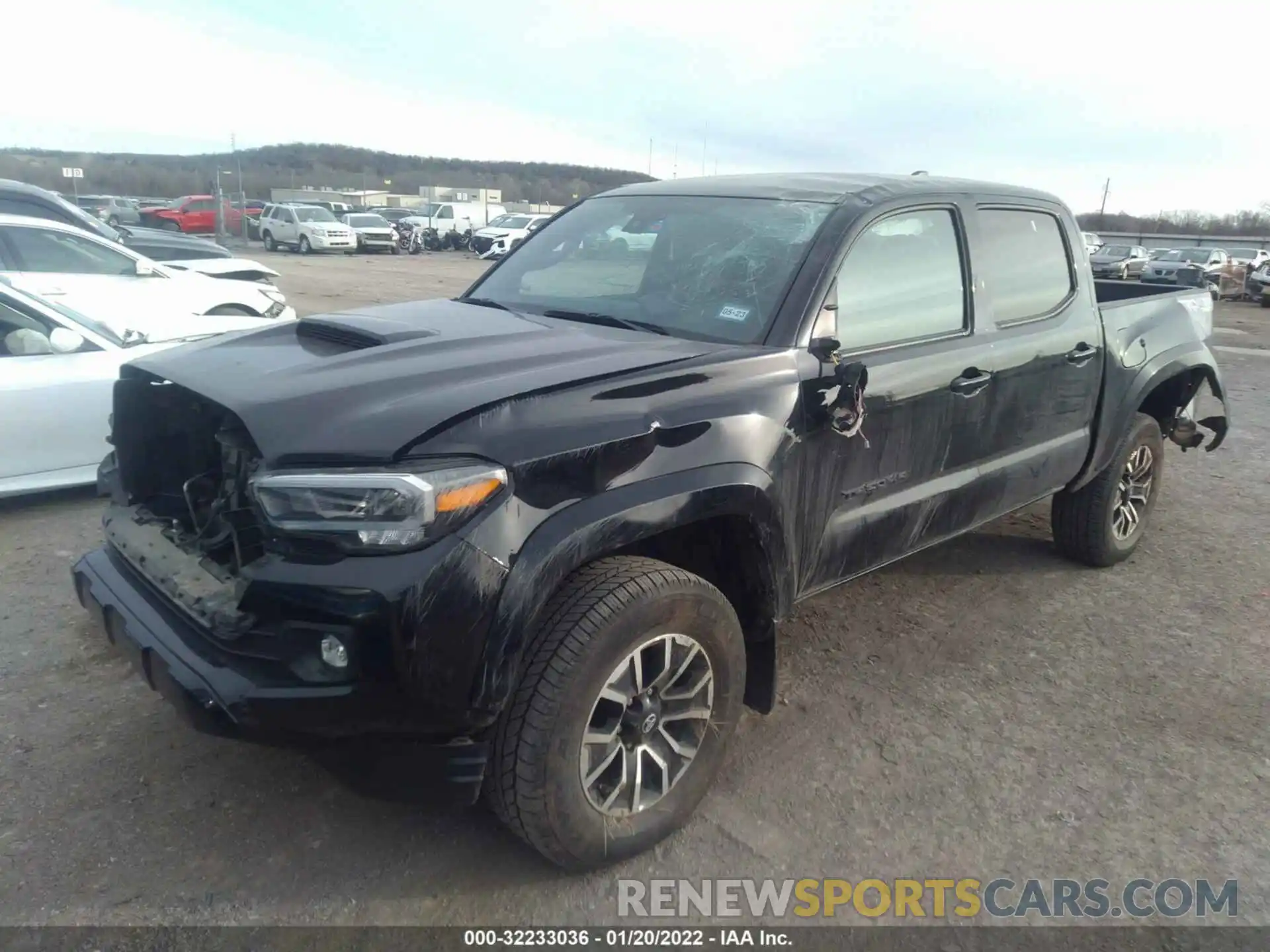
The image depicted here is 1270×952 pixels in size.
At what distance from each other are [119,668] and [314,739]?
1768mm

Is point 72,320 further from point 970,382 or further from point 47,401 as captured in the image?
point 970,382

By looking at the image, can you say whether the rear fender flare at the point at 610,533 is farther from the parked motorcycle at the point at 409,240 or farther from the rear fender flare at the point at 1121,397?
the parked motorcycle at the point at 409,240

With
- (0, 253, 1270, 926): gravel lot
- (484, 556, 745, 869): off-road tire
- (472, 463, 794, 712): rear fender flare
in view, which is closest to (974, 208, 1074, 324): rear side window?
(0, 253, 1270, 926): gravel lot

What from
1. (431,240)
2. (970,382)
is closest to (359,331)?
(970,382)

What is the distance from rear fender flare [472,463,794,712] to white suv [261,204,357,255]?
31.6 metres

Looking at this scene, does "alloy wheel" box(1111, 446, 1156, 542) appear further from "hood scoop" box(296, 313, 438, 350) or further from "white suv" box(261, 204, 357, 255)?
"white suv" box(261, 204, 357, 255)

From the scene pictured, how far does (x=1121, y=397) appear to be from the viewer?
449 centimetres

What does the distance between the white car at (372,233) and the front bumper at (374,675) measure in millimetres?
32953

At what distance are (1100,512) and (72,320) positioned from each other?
5809mm

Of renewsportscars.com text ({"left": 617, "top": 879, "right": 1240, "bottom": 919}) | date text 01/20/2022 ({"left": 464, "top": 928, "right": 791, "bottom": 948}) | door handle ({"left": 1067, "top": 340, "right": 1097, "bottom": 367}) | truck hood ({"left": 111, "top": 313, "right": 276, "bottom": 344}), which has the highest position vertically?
door handle ({"left": 1067, "top": 340, "right": 1097, "bottom": 367})

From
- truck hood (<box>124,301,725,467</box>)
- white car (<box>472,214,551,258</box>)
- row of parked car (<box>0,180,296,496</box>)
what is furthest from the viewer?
white car (<box>472,214,551,258</box>)

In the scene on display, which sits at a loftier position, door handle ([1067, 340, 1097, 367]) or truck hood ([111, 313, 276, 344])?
door handle ([1067, 340, 1097, 367])

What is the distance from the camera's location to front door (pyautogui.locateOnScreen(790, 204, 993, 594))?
303 cm

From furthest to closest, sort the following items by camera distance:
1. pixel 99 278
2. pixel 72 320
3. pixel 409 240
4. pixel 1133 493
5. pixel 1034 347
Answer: pixel 409 240, pixel 99 278, pixel 72 320, pixel 1133 493, pixel 1034 347
